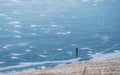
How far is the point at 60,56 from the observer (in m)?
61.0

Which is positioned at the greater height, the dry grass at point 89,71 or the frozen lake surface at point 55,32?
the dry grass at point 89,71

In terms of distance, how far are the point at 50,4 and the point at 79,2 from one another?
30.7ft

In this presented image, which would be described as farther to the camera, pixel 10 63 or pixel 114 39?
pixel 114 39

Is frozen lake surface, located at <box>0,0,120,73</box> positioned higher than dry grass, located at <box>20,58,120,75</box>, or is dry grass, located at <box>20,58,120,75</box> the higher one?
dry grass, located at <box>20,58,120,75</box>

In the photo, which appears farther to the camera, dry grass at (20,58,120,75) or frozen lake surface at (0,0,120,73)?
frozen lake surface at (0,0,120,73)

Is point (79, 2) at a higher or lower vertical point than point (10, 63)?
lower

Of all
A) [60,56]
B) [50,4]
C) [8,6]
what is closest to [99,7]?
[50,4]

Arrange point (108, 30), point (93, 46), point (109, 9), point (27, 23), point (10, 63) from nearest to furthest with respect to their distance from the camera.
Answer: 1. point (10, 63)
2. point (93, 46)
3. point (108, 30)
4. point (27, 23)
5. point (109, 9)

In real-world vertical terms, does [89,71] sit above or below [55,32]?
above

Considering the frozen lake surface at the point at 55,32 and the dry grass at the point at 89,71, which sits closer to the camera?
the dry grass at the point at 89,71

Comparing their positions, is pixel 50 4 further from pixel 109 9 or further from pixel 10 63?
pixel 10 63

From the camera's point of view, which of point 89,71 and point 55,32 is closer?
point 89,71

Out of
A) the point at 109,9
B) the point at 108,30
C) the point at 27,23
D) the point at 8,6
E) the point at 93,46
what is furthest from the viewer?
the point at 8,6

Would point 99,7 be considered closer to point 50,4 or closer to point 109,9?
point 109,9
